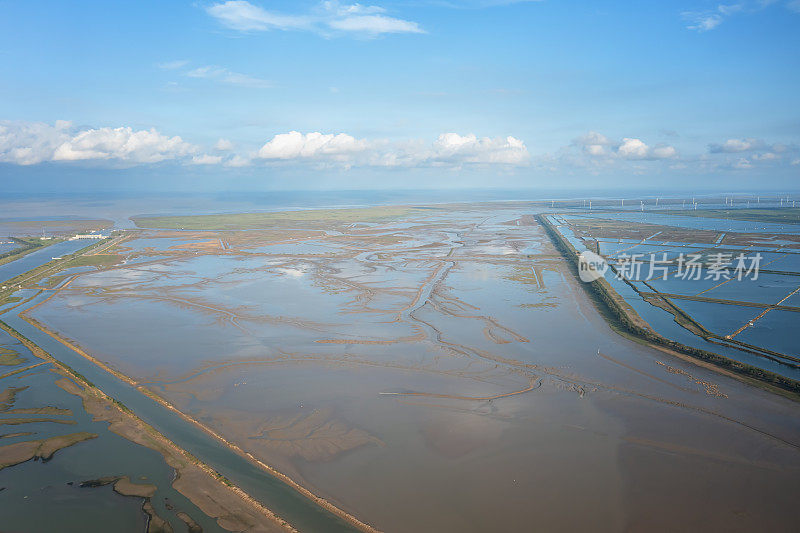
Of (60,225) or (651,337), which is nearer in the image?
(651,337)

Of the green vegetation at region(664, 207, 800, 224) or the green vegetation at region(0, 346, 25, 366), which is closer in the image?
the green vegetation at region(0, 346, 25, 366)

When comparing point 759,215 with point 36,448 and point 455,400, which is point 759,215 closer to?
point 455,400

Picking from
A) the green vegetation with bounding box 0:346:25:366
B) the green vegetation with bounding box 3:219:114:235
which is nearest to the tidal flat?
the green vegetation with bounding box 0:346:25:366

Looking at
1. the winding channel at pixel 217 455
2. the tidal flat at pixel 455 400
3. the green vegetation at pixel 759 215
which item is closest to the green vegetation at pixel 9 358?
the winding channel at pixel 217 455

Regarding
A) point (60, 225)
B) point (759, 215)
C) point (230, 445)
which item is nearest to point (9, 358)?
point (230, 445)

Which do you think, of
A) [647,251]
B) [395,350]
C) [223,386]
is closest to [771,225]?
[647,251]

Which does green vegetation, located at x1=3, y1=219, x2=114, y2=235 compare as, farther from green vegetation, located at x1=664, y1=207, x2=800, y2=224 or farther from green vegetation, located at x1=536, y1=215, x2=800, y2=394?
green vegetation, located at x1=664, y1=207, x2=800, y2=224

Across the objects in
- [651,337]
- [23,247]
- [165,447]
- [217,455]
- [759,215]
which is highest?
[759,215]

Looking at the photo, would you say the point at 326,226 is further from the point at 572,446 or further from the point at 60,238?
the point at 572,446
